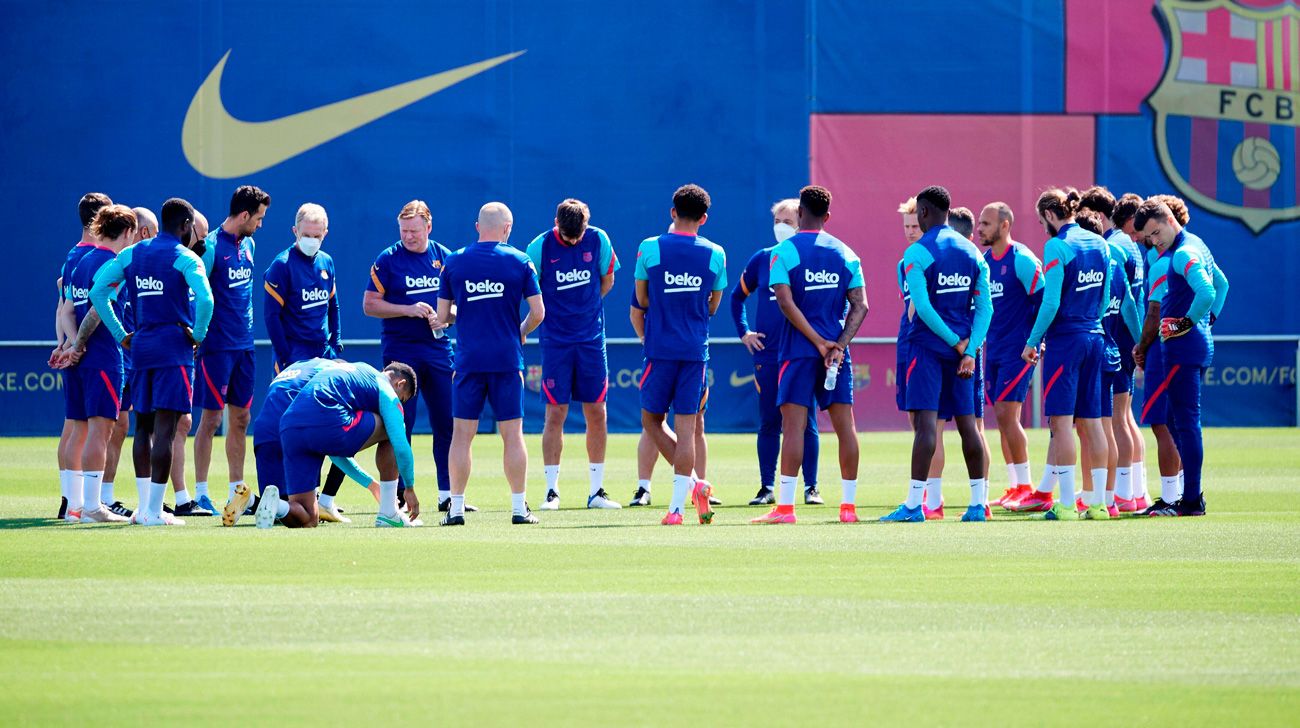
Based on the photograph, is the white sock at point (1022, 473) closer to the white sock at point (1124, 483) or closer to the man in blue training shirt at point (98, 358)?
the white sock at point (1124, 483)

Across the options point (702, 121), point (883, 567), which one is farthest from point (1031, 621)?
point (702, 121)

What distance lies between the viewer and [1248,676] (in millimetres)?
6348

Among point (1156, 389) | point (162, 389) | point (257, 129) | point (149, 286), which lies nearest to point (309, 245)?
point (149, 286)

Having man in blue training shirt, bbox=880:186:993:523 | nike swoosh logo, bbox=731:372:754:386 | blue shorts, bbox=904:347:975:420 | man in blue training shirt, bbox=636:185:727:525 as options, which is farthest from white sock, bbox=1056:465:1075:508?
nike swoosh logo, bbox=731:372:754:386

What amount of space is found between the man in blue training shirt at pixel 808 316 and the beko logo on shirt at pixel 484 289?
1766 millimetres

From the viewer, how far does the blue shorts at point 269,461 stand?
38.3 feet

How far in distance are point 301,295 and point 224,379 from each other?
0.85 m

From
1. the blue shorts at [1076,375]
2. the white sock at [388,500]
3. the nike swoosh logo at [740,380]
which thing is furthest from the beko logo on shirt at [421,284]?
the nike swoosh logo at [740,380]

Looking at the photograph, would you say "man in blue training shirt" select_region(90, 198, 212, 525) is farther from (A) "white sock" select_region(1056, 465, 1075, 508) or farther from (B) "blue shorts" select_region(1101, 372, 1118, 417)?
(B) "blue shorts" select_region(1101, 372, 1118, 417)

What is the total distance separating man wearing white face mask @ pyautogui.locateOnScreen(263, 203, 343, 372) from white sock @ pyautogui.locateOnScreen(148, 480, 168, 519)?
1654mm

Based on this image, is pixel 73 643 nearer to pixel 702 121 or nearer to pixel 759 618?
pixel 759 618

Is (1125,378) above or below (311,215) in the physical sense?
below

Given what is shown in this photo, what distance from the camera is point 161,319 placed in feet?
40.6

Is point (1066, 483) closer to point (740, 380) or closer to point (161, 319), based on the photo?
point (161, 319)
